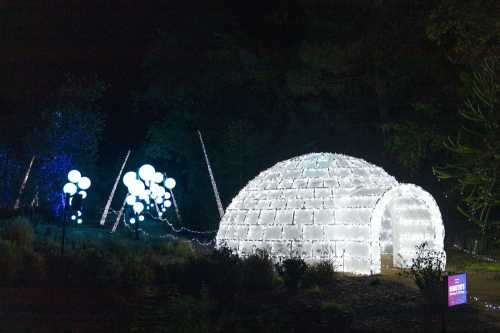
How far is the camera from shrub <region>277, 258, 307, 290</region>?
1209 centimetres

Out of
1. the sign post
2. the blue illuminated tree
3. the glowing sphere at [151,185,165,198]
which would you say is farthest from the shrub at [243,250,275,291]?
the blue illuminated tree

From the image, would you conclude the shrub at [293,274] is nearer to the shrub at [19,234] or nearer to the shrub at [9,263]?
the shrub at [9,263]

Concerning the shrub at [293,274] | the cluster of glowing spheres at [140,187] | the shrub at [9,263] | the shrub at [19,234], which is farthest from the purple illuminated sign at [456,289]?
the cluster of glowing spheres at [140,187]

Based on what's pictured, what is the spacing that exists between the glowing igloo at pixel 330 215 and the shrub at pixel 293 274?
208cm

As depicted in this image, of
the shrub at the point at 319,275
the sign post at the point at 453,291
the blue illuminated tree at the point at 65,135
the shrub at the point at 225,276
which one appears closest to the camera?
the sign post at the point at 453,291

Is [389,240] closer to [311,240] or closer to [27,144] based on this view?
[311,240]

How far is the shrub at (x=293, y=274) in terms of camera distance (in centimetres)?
1209

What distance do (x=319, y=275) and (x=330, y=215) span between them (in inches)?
110

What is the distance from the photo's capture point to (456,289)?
845cm

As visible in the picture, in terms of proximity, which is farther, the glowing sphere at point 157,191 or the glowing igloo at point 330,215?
the glowing sphere at point 157,191

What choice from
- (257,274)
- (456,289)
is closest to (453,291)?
(456,289)

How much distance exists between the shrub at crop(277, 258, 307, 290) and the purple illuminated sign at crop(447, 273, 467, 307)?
4088mm

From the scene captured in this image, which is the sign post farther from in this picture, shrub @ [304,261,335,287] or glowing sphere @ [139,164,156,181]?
glowing sphere @ [139,164,156,181]

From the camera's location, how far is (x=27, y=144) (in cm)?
2734
